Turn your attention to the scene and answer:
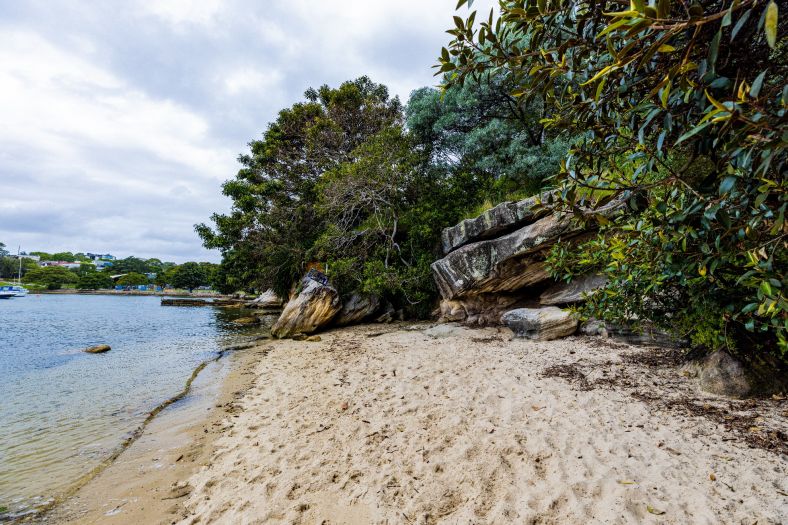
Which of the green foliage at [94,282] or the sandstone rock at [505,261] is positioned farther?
the green foliage at [94,282]

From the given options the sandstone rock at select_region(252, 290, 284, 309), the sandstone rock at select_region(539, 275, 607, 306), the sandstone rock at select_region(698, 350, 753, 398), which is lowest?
the sandstone rock at select_region(252, 290, 284, 309)

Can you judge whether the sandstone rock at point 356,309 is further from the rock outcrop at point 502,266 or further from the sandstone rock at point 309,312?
the rock outcrop at point 502,266

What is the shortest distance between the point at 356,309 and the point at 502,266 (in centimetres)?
716

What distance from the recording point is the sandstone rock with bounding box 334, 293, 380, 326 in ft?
51.1

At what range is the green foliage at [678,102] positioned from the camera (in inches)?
57.7

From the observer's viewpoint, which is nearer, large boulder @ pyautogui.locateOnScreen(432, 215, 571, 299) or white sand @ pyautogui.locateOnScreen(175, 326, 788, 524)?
white sand @ pyautogui.locateOnScreen(175, 326, 788, 524)

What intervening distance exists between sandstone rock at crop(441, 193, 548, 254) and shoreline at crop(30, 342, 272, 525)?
8998 millimetres

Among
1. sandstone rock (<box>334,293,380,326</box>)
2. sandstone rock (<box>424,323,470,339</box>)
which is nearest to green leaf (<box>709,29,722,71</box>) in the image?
sandstone rock (<box>424,323,470,339</box>)

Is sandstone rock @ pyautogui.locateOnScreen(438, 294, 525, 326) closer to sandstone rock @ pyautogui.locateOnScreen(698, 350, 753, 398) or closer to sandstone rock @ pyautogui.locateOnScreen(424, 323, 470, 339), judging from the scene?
sandstone rock @ pyautogui.locateOnScreen(424, 323, 470, 339)

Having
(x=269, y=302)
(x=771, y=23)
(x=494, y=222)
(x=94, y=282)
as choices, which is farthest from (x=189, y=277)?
(x=771, y=23)

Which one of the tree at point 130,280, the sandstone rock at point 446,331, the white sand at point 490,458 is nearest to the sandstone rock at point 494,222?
the sandstone rock at point 446,331

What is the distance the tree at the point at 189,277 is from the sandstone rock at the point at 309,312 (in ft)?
234

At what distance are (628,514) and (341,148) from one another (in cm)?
1993

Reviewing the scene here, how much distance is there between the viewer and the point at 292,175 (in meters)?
21.1
